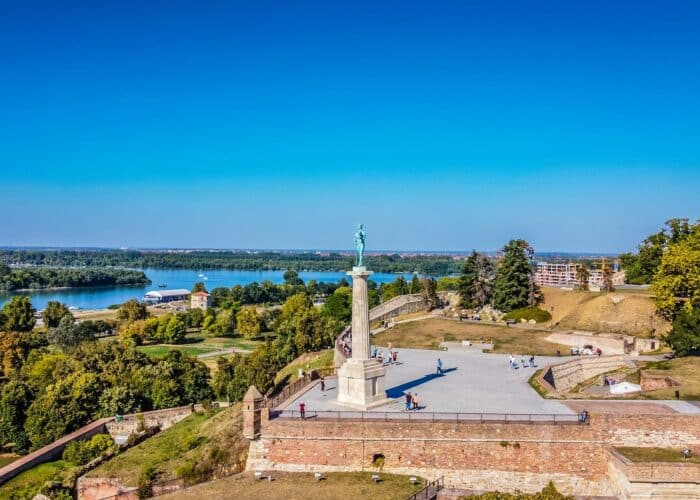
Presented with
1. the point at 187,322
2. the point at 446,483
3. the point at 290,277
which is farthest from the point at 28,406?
the point at 290,277

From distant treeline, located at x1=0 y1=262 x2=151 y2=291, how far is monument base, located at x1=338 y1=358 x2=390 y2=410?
13488 centimetres

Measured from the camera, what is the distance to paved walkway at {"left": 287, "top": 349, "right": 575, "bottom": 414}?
21.0 meters

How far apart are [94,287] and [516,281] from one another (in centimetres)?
13253

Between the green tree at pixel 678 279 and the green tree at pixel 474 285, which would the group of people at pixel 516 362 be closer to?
the green tree at pixel 678 279

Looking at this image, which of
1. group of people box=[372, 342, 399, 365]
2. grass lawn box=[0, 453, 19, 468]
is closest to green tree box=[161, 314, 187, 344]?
grass lawn box=[0, 453, 19, 468]

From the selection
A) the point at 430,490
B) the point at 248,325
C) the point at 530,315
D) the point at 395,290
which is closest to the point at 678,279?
the point at 530,315

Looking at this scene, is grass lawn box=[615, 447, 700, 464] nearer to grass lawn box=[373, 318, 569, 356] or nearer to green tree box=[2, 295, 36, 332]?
grass lawn box=[373, 318, 569, 356]

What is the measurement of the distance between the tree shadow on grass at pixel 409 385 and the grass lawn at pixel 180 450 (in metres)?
5.64

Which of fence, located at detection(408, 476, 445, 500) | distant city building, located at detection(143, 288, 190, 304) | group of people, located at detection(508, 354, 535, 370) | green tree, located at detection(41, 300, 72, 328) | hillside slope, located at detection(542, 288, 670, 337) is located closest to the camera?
fence, located at detection(408, 476, 445, 500)

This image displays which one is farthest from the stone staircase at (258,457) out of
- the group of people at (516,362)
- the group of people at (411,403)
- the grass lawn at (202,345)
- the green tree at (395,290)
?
the green tree at (395,290)

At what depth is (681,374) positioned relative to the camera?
24328mm

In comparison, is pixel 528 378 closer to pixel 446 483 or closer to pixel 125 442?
pixel 446 483

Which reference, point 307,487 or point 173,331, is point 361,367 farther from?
point 173,331

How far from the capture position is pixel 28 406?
3016 cm
